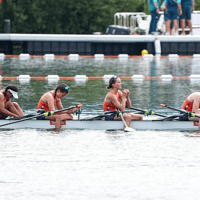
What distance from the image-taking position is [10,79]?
2058cm

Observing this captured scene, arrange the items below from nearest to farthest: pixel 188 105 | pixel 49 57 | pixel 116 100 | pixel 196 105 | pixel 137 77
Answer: pixel 196 105, pixel 116 100, pixel 188 105, pixel 137 77, pixel 49 57

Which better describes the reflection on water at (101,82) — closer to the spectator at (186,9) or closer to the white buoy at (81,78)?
the white buoy at (81,78)

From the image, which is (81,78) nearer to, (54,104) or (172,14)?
(172,14)

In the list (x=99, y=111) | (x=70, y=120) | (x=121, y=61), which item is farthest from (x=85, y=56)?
(x=70, y=120)

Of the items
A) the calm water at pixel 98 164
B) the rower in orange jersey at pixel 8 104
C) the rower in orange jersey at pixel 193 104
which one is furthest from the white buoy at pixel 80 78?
the rower in orange jersey at pixel 193 104

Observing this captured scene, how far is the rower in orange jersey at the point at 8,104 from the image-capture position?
11578 mm

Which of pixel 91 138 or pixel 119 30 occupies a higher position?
pixel 119 30

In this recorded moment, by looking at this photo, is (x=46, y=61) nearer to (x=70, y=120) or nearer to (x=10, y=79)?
(x=10, y=79)

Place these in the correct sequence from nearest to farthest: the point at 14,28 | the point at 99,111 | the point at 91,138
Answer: the point at 91,138 < the point at 99,111 < the point at 14,28

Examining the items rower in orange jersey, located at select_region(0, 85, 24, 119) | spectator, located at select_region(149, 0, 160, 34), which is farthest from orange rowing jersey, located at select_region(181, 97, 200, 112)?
spectator, located at select_region(149, 0, 160, 34)

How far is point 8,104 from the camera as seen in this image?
39.2 ft

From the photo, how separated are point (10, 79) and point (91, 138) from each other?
10.0m

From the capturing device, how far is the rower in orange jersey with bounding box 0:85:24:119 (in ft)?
38.0

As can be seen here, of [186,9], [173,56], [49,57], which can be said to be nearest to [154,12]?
[186,9]
